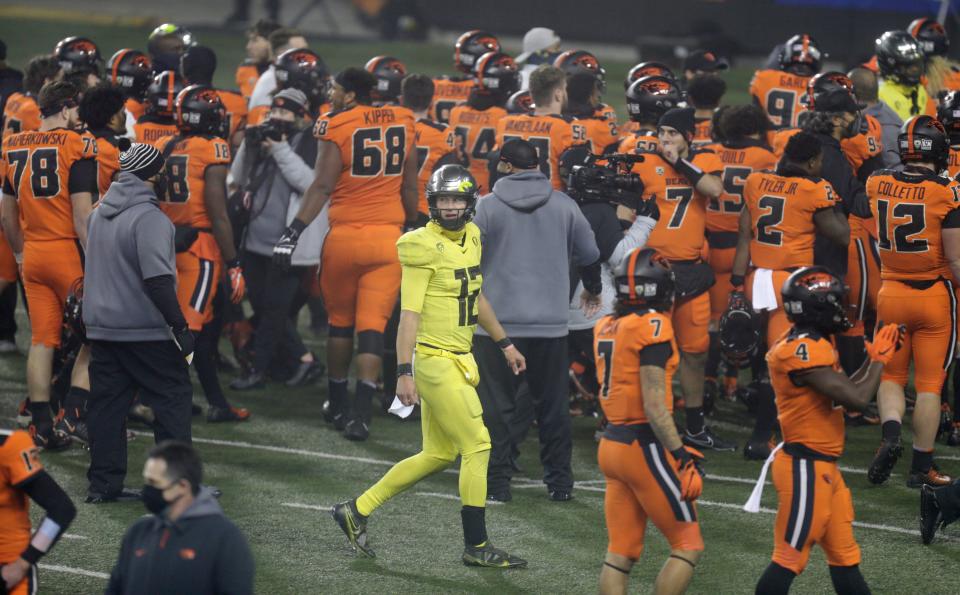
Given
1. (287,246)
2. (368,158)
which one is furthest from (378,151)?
(287,246)

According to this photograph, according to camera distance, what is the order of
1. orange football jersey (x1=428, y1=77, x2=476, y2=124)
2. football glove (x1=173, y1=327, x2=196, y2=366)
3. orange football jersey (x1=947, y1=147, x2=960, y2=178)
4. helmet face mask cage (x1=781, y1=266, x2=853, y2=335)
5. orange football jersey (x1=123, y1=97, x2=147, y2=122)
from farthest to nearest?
orange football jersey (x1=428, y1=77, x2=476, y2=124)
orange football jersey (x1=123, y1=97, x2=147, y2=122)
orange football jersey (x1=947, y1=147, x2=960, y2=178)
football glove (x1=173, y1=327, x2=196, y2=366)
helmet face mask cage (x1=781, y1=266, x2=853, y2=335)

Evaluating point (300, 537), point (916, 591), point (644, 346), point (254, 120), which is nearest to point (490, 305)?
point (300, 537)

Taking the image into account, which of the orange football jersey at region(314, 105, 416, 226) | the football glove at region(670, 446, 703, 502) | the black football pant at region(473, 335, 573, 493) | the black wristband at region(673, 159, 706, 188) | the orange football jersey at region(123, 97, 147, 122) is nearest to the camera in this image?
the football glove at region(670, 446, 703, 502)

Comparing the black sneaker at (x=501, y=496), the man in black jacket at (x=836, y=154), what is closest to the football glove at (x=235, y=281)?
the black sneaker at (x=501, y=496)

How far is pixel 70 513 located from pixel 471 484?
2.46 metres

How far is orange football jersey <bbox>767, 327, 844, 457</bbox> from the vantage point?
21.8 feet

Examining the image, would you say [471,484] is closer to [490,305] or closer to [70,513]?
[490,305]

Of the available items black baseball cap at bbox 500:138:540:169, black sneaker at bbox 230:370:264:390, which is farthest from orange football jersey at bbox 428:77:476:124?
black baseball cap at bbox 500:138:540:169

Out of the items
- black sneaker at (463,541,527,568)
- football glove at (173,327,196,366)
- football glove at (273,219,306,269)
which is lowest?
black sneaker at (463,541,527,568)

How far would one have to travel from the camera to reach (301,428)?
10891 millimetres

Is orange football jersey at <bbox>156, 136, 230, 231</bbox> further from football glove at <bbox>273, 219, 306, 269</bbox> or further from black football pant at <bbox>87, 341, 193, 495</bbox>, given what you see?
black football pant at <bbox>87, 341, 193, 495</bbox>

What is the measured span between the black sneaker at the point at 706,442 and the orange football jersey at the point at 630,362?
3744 mm

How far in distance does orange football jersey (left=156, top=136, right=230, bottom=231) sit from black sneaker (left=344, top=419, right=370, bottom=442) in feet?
5.87

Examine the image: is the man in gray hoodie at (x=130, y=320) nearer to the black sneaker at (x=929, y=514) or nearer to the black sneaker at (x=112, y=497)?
the black sneaker at (x=112, y=497)
